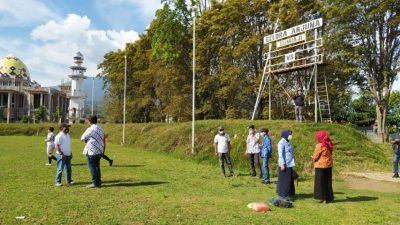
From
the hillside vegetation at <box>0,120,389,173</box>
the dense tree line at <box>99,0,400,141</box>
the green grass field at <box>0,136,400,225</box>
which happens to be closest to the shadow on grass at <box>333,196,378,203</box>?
the green grass field at <box>0,136,400,225</box>

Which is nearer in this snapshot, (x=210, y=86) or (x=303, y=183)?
(x=303, y=183)

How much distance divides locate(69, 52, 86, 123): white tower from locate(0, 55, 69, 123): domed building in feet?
12.9

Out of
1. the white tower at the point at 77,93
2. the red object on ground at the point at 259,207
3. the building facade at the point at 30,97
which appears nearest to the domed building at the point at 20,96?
the building facade at the point at 30,97

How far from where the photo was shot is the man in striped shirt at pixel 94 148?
443 inches

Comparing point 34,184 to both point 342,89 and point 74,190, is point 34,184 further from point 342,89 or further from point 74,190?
point 342,89

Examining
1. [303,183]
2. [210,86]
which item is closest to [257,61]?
[210,86]

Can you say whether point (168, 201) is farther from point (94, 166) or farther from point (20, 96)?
point (20, 96)

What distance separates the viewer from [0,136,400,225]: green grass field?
26.3 ft

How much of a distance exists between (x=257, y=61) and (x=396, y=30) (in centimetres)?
1049

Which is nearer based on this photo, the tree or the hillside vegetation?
the hillside vegetation

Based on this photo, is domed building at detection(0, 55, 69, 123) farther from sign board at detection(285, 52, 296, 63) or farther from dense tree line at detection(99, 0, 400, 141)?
sign board at detection(285, 52, 296, 63)

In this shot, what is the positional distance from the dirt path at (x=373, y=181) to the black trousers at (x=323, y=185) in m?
3.41

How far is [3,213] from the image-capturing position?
8117 millimetres

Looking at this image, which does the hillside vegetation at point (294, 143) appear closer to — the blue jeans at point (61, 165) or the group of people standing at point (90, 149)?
the group of people standing at point (90, 149)
